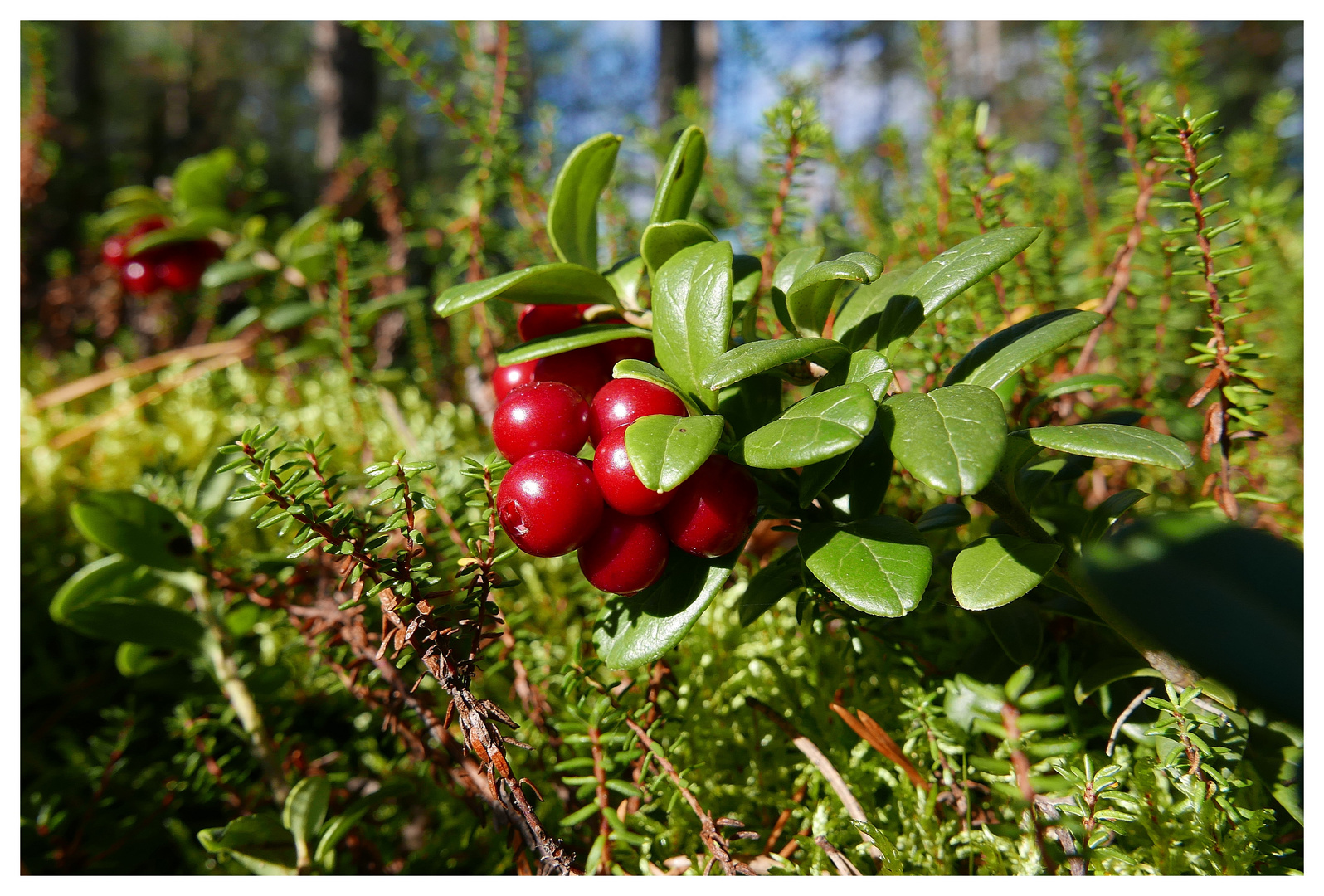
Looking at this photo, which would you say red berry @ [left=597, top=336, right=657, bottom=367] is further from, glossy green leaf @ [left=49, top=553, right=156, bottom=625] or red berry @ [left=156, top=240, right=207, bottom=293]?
red berry @ [left=156, top=240, right=207, bottom=293]

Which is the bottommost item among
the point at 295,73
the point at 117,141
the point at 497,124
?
the point at 497,124

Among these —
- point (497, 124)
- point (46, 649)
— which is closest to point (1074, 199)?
point (497, 124)

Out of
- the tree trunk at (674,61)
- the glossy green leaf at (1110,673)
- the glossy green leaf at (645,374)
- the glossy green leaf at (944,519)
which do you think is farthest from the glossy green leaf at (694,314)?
the tree trunk at (674,61)

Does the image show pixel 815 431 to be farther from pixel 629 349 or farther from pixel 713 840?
pixel 713 840

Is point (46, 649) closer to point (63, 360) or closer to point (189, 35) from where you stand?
point (63, 360)

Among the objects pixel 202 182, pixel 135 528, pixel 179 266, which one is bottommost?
pixel 135 528

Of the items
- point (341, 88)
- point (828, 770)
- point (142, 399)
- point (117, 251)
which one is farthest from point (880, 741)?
point (341, 88)
